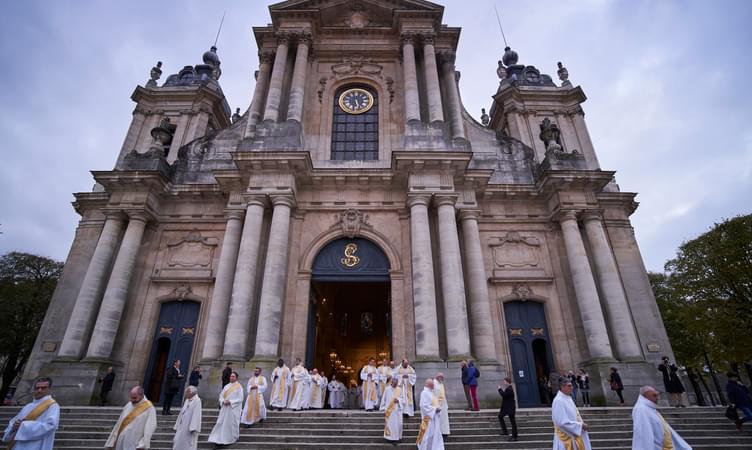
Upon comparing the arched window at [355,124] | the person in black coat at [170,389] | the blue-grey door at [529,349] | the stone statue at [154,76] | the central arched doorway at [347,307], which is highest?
the stone statue at [154,76]

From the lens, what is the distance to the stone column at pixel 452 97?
17.2 metres

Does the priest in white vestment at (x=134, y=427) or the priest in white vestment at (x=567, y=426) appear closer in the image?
the priest in white vestment at (x=567, y=426)

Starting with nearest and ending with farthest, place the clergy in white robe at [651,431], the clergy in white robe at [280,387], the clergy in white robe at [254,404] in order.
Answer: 1. the clergy in white robe at [651,431]
2. the clergy in white robe at [254,404]
3. the clergy in white robe at [280,387]

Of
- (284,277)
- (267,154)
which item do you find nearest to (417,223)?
(284,277)

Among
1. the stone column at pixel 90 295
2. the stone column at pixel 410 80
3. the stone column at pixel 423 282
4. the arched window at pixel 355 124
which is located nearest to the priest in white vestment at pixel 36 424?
the stone column at pixel 423 282

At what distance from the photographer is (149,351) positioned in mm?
14539

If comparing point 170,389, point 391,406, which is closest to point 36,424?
point 391,406

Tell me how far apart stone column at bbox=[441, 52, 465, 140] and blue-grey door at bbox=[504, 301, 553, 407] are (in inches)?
292

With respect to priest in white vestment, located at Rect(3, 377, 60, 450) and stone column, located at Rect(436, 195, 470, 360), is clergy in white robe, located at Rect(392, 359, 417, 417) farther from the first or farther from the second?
priest in white vestment, located at Rect(3, 377, 60, 450)

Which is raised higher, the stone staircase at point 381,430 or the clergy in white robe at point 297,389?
the clergy in white robe at point 297,389

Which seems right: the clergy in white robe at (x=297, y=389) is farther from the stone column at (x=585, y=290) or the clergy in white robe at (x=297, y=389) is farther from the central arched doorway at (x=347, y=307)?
the stone column at (x=585, y=290)

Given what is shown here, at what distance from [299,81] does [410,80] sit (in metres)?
5.00

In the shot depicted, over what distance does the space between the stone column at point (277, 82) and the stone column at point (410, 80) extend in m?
5.66

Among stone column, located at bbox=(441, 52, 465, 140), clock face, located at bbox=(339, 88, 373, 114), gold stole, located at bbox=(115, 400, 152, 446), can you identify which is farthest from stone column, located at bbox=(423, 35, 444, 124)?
gold stole, located at bbox=(115, 400, 152, 446)
